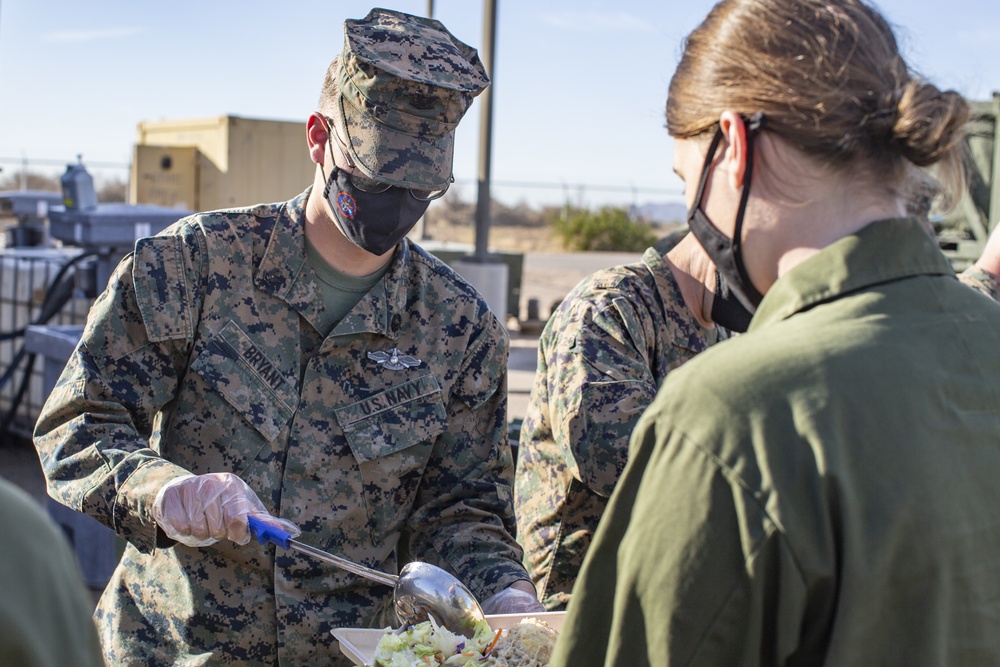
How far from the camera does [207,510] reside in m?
1.89

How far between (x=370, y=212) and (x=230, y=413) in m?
0.54

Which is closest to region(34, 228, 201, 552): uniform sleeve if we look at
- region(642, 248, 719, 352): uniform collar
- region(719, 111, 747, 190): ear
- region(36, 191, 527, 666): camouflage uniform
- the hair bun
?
region(36, 191, 527, 666): camouflage uniform

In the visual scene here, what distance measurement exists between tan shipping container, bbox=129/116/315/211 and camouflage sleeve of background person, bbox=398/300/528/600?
8.44 meters

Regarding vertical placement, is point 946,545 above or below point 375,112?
below

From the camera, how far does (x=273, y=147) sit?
1061cm

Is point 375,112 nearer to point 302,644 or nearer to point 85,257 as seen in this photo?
point 302,644

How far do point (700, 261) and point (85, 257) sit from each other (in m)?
5.12

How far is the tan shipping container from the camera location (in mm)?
10406

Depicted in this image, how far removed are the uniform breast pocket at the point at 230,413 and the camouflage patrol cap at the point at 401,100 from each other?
53cm

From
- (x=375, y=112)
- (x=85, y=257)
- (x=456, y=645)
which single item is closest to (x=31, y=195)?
(x=85, y=257)

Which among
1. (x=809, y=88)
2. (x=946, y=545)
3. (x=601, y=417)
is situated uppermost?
(x=809, y=88)

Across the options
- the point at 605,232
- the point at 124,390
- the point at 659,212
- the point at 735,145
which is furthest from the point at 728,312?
the point at 659,212

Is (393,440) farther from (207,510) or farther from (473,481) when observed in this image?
(207,510)

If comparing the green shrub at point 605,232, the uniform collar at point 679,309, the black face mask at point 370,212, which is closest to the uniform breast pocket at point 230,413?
the black face mask at point 370,212
